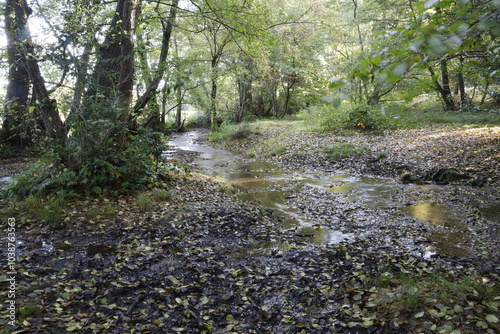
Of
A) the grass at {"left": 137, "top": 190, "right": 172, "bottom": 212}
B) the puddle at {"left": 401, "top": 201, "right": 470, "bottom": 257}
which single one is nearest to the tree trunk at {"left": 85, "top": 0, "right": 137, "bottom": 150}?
the grass at {"left": 137, "top": 190, "right": 172, "bottom": 212}

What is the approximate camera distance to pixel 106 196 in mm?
6238

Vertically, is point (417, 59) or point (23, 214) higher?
point (417, 59)

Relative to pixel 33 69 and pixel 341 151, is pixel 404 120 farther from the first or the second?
pixel 33 69

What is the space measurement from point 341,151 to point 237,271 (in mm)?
8512

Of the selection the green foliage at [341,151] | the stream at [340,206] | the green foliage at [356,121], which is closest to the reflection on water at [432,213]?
the stream at [340,206]

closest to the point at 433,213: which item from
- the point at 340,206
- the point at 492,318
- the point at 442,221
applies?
the point at 442,221

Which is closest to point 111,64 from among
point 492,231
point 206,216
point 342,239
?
point 206,216

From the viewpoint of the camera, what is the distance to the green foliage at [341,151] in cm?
1123

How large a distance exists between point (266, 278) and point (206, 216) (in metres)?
2.21

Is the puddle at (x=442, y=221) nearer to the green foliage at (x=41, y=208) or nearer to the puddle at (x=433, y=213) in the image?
the puddle at (x=433, y=213)

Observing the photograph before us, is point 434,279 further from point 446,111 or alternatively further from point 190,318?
point 446,111

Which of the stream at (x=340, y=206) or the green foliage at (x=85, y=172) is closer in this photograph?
the stream at (x=340, y=206)

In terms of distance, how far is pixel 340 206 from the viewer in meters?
6.77

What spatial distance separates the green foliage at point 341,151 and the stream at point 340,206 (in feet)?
6.06
